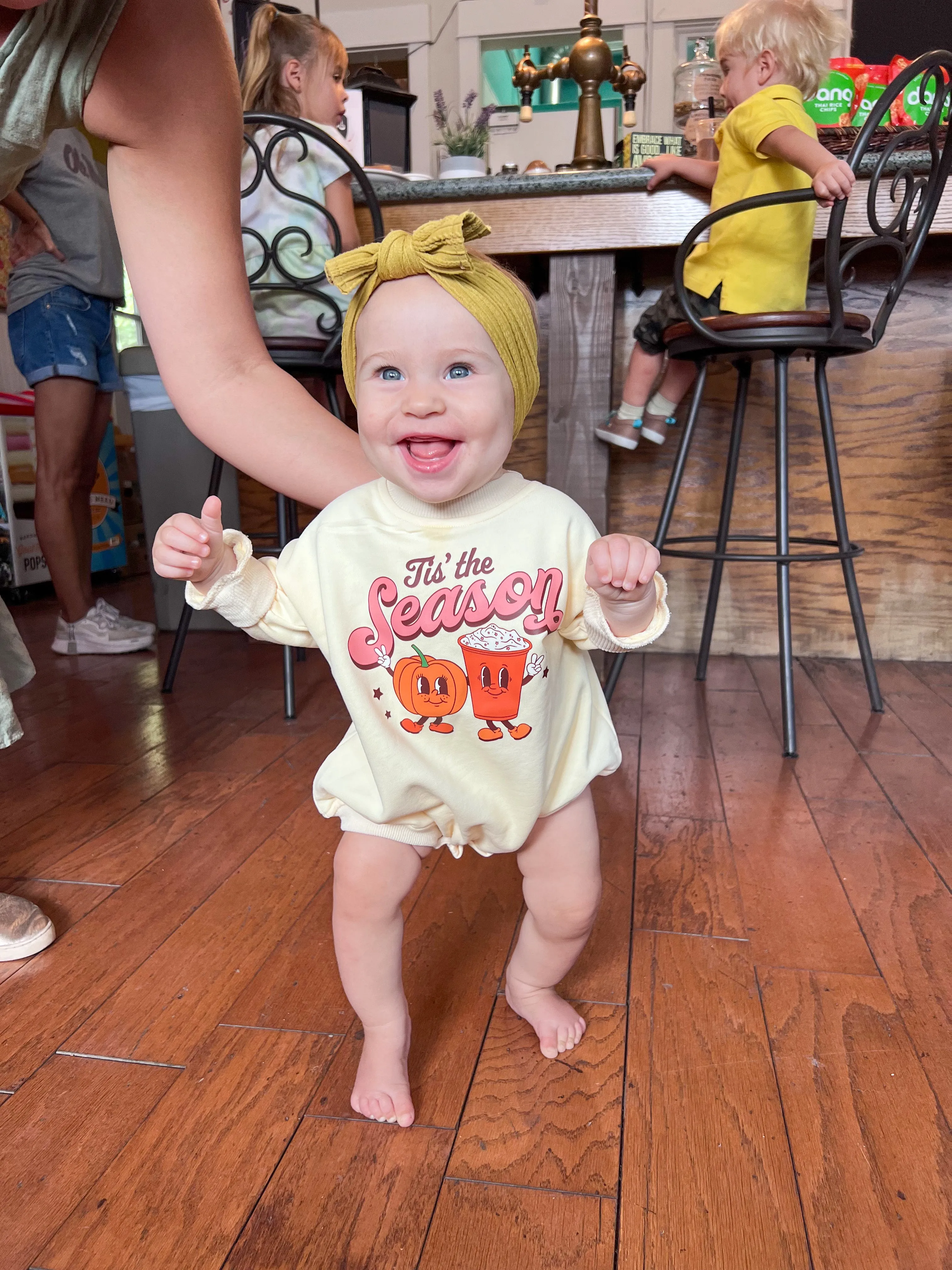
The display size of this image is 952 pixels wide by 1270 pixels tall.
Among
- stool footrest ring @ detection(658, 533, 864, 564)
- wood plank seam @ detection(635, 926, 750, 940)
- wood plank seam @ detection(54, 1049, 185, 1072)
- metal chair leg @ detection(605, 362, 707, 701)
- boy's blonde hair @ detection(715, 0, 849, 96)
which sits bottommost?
wood plank seam @ detection(635, 926, 750, 940)

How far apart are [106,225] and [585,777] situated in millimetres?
2041

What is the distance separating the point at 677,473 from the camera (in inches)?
70.4

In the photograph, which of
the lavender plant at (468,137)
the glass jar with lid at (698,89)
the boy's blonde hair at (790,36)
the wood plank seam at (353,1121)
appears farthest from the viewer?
the lavender plant at (468,137)

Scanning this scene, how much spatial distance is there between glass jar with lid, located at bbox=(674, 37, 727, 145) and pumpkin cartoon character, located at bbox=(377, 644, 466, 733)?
175 cm

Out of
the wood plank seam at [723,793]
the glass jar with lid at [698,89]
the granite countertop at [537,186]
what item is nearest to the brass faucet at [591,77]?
the glass jar with lid at [698,89]

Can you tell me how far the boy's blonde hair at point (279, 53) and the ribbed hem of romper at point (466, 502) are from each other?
157 cm

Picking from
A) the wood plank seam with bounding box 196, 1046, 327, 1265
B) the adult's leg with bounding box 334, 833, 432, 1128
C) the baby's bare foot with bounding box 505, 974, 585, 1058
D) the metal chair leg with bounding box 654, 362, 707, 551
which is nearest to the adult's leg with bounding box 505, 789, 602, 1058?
the baby's bare foot with bounding box 505, 974, 585, 1058

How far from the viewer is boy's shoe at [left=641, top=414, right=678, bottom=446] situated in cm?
201

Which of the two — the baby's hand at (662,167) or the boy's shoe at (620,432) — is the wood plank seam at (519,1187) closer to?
the boy's shoe at (620,432)

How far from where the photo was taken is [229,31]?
427 cm

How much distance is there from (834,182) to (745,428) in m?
0.78

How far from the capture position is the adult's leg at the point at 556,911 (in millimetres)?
789

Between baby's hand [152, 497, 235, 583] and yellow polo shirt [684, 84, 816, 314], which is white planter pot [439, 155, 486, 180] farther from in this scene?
baby's hand [152, 497, 235, 583]

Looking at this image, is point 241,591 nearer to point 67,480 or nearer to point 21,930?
point 21,930
